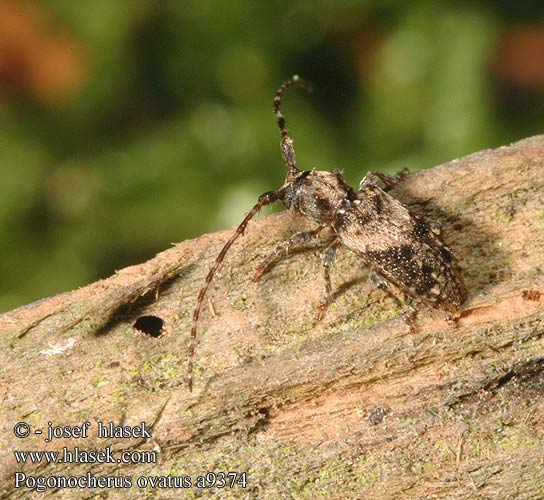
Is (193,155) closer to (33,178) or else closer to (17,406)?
(33,178)

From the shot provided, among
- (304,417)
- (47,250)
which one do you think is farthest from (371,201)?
(47,250)

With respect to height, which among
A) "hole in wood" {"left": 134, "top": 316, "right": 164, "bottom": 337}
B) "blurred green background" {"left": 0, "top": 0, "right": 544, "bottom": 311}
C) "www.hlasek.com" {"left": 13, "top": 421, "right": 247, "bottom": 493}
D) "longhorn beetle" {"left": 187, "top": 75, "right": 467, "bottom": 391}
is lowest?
"www.hlasek.com" {"left": 13, "top": 421, "right": 247, "bottom": 493}

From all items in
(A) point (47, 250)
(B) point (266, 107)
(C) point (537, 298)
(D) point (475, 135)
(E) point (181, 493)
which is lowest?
(E) point (181, 493)

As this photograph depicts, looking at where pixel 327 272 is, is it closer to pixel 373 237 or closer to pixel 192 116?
pixel 373 237

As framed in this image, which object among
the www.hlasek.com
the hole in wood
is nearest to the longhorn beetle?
the hole in wood

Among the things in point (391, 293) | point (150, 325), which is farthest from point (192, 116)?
point (391, 293)

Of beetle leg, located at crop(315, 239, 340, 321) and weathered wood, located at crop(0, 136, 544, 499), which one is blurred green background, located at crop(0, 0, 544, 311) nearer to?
beetle leg, located at crop(315, 239, 340, 321)
